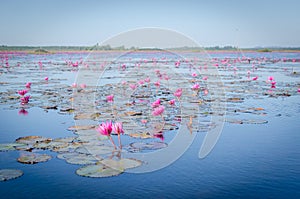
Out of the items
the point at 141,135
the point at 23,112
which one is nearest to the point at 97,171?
the point at 141,135

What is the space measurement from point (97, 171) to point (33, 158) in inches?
34.3

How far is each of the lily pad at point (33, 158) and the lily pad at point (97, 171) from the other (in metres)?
0.56

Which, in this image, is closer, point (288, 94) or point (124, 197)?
point (124, 197)

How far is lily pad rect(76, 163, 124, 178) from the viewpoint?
3.19 metres

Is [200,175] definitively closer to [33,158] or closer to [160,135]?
[160,135]

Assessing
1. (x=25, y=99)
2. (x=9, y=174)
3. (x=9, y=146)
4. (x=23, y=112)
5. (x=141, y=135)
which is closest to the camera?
(x=9, y=174)

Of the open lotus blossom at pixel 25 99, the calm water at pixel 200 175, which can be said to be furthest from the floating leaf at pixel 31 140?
the open lotus blossom at pixel 25 99

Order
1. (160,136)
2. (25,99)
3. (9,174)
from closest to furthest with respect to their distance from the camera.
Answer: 1. (9,174)
2. (160,136)
3. (25,99)

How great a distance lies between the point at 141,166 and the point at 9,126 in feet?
9.19

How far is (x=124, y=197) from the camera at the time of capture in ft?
9.34

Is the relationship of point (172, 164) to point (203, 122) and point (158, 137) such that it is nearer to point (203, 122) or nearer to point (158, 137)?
point (158, 137)

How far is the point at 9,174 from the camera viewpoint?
323 cm

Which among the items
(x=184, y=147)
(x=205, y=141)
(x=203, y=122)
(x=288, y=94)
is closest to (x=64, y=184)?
(x=184, y=147)

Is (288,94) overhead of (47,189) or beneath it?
overhead
